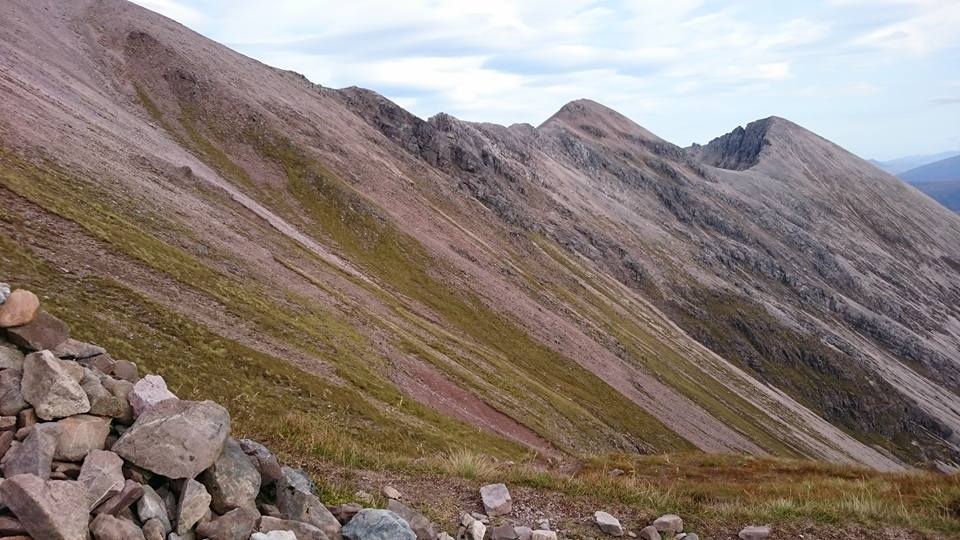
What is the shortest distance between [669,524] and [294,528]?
7990mm

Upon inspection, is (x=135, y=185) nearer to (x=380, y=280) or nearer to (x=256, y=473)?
(x=380, y=280)

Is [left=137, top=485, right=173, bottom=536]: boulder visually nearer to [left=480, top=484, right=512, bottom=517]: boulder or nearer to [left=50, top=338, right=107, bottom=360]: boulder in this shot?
[left=50, top=338, right=107, bottom=360]: boulder

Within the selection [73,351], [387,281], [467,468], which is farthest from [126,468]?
[387,281]

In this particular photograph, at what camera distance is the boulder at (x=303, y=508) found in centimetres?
999

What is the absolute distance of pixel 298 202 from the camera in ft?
253

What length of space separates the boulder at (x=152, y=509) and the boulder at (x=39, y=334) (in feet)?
12.2

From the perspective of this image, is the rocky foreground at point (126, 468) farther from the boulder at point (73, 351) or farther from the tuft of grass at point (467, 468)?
the tuft of grass at point (467, 468)

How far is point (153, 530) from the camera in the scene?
8.12m

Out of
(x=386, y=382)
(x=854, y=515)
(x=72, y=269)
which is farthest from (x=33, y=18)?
(x=854, y=515)

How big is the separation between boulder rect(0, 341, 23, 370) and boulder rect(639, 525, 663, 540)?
12.2 metres

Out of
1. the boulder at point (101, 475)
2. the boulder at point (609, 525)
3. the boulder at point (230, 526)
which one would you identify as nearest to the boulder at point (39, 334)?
the boulder at point (101, 475)

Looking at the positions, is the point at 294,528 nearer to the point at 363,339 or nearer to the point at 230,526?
the point at 230,526

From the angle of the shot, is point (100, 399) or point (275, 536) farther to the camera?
point (100, 399)

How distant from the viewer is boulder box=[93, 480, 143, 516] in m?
7.98
